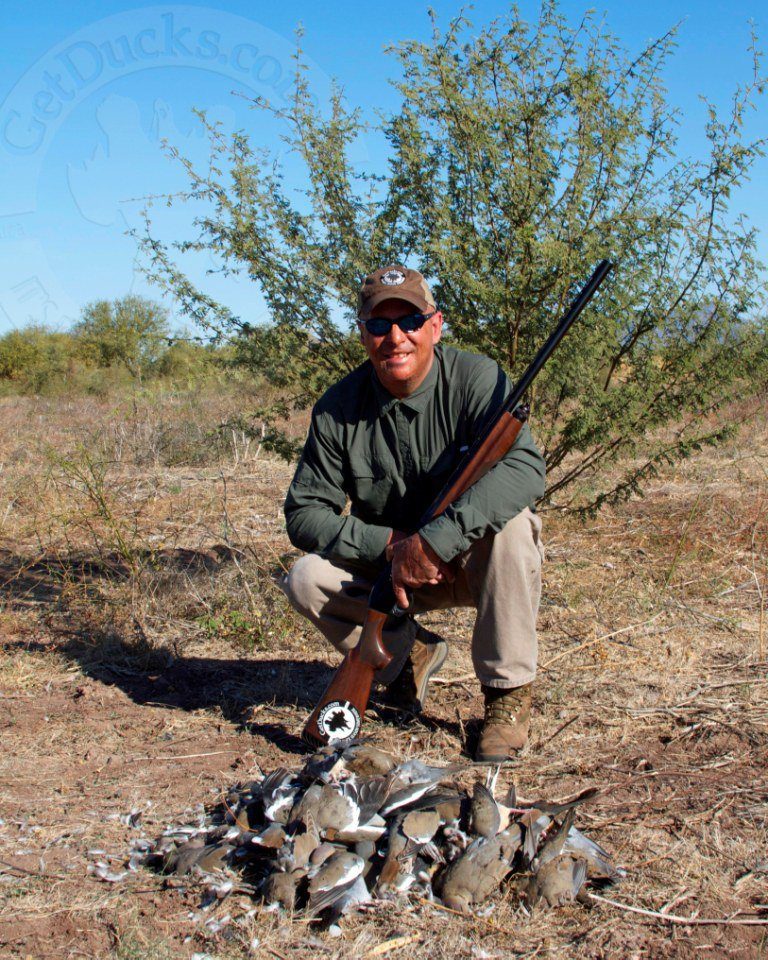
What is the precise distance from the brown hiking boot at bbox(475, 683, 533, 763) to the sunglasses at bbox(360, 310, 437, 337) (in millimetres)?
1535

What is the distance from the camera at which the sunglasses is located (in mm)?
3643

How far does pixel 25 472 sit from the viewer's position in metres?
9.88

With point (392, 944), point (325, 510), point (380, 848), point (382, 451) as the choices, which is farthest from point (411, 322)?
point (392, 944)

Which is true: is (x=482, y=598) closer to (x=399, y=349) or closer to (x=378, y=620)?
(x=378, y=620)

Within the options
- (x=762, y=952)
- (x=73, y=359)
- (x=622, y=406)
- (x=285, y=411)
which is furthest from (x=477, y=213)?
(x=73, y=359)

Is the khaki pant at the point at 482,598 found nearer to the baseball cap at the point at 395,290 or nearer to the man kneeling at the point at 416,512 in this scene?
the man kneeling at the point at 416,512

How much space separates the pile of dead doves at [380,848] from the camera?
2.50 metres

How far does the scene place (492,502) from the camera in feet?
11.2

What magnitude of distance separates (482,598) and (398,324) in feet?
3.89

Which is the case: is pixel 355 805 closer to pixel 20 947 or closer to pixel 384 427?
pixel 20 947

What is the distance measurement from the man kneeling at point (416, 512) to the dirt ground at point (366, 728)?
0.36 m

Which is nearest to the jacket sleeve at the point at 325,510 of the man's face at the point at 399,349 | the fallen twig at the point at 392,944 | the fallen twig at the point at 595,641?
the man's face at the point at 399,349

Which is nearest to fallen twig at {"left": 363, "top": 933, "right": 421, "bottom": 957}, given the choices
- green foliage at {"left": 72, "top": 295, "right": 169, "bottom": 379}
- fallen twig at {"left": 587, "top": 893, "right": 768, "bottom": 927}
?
fallen twig at {"left": 587, "top": 893, "right": 768, "bottom": 927}

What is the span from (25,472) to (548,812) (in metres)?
8.56
